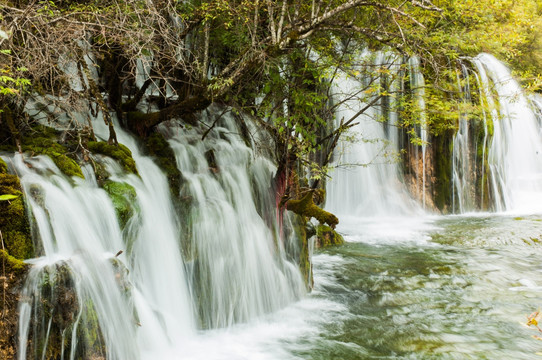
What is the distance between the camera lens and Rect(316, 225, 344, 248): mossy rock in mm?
10625

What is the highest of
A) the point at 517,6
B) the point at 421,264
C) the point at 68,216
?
the point at 517,6

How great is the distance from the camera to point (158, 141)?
21.6 feet

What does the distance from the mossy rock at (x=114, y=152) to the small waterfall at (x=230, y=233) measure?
0.78m

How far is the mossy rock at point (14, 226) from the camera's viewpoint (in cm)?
353

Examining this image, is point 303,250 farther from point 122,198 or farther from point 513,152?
point 513,152

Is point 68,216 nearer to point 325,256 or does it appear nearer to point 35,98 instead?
point 35,98

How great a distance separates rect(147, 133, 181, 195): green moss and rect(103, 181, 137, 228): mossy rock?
3.03 feet

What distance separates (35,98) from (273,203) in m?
3.67

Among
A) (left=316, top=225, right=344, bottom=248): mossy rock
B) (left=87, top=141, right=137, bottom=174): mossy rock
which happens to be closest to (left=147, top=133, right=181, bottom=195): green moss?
(left=87, top=141, right=137, bottom=174): mossy rock

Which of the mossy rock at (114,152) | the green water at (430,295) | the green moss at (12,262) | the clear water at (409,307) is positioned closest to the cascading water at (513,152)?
the green water at (430,295)

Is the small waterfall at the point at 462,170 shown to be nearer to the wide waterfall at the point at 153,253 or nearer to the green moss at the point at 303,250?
the green moss at the point at 303,250

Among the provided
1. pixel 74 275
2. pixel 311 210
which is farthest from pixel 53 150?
pixel 311 210

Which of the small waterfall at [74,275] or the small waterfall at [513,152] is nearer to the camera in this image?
the small waterfall at [74,275]

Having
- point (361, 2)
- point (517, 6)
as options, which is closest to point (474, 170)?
point (517, 6)
